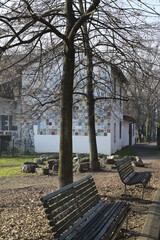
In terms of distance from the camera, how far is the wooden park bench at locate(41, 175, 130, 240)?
3.93 m

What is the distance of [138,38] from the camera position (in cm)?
888

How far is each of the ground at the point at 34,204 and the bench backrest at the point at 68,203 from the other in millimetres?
737

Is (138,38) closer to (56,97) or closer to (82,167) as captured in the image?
(56,97)

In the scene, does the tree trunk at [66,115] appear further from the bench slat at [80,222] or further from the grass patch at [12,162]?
the grass patch at [12,162]

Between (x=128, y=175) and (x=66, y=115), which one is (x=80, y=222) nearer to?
(x=66, y=115)

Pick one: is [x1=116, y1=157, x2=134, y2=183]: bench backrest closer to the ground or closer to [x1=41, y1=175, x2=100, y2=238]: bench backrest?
the ground

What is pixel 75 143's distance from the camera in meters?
25.2

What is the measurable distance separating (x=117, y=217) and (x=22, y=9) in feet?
15.3

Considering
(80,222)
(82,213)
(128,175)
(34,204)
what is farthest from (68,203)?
(128,175)

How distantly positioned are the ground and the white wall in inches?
483

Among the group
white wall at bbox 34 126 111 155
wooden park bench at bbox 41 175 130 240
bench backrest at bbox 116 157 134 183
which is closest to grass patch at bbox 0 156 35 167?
white wall at bbox 34 126 111 155

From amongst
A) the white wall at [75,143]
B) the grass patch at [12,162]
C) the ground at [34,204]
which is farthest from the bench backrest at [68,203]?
the white wall at [75,143]

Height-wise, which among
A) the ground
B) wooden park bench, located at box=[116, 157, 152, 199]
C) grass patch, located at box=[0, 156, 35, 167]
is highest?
wooden park bench, located at box=[116, 157, 152, 199]

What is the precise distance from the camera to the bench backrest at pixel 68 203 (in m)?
3.91
